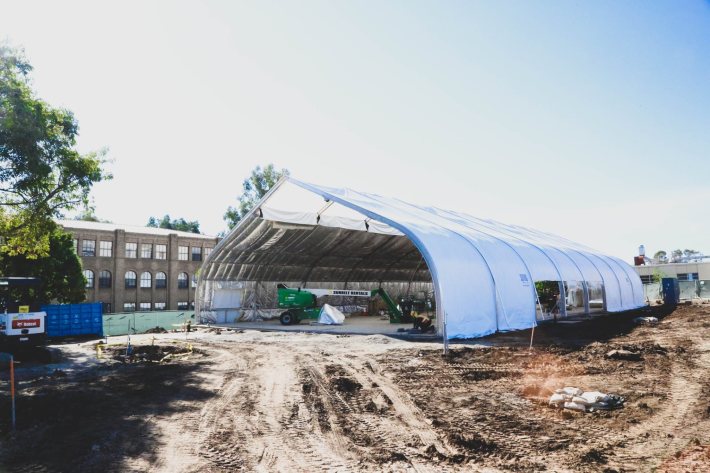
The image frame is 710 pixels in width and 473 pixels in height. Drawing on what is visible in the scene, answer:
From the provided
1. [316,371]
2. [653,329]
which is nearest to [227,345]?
[316,371]

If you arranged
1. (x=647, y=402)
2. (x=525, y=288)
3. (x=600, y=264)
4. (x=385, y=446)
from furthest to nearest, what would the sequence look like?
(x=600, y=264) < (x=525, y=288) < (x=647, y=402) < (x=385, y=446)

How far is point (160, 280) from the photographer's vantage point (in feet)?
172

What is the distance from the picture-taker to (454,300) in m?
18.2

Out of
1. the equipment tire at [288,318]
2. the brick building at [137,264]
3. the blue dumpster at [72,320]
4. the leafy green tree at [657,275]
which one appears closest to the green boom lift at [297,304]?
the equipment tire at [288,318]

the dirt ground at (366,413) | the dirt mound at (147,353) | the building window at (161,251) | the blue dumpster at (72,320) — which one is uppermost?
the building window at (161,251)

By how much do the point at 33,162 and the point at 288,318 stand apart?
15381 mm

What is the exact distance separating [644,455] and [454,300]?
1225cm

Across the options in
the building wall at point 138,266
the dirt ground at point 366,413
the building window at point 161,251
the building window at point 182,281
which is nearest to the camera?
the dirt ground at point 366,413

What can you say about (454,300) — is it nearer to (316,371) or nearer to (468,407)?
(316,371)

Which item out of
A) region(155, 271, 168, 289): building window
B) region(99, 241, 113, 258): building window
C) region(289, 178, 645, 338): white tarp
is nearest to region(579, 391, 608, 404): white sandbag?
region(289, 178, 645, 338): white tarp

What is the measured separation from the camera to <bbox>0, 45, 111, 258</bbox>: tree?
632 inches

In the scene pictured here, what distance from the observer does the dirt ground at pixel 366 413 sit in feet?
19.8

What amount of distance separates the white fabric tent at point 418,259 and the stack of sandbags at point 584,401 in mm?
6415

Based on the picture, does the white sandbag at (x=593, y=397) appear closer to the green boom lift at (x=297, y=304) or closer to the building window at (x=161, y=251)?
the green boom lift at (x=297, y=304)
